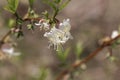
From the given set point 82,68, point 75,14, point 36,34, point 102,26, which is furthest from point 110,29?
point 82,68

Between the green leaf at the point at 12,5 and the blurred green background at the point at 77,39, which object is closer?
the green leaf at the point at 12,5

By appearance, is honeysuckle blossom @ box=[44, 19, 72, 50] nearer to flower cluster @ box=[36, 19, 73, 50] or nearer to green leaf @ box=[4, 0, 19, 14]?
flower cluster @ box=[36, 19, 73, 50]

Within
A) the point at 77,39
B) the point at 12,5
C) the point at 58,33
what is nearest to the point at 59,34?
the point at 58,33

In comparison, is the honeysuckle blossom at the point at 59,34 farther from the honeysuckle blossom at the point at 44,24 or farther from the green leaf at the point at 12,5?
the green leaf at the point at 12,5

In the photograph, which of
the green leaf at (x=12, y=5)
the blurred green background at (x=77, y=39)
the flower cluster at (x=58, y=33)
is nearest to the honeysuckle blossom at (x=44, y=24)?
the flower cluster at (x=58, y=33)

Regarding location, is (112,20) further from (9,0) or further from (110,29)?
(9,0)

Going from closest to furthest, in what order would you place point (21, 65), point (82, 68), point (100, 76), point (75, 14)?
point (82, 68), point (21, 65), point (100, 76), point (75, 14)
